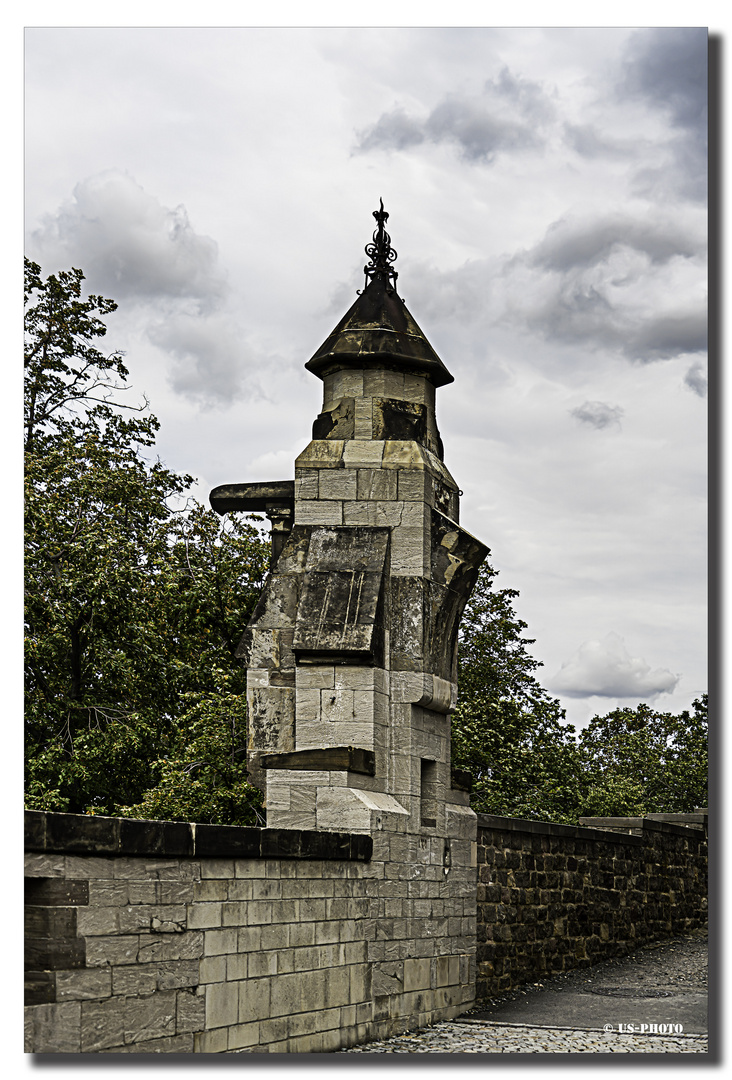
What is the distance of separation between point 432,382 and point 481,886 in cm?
416

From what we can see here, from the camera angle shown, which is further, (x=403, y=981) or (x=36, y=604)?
(x=36, y=604)

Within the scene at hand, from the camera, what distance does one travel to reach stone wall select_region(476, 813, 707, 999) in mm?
10758

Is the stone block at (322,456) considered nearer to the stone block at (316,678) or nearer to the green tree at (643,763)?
the stone block at (316,678)

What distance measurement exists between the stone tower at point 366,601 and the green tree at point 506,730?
25.1 feet

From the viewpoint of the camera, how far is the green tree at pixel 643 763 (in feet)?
72.3

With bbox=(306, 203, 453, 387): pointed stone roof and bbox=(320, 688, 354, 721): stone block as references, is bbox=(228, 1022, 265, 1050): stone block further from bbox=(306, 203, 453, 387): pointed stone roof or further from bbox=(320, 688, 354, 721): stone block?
bbox=(306, 203, 453, 387): pointed stone roof

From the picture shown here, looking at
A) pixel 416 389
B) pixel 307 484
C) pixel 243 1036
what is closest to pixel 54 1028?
pixel 243 1036

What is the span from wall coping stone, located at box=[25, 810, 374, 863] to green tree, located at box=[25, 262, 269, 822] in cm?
544

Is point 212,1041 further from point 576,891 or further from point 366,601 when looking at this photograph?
point 576,891

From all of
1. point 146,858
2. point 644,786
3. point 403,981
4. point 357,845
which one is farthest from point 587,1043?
point 644,786

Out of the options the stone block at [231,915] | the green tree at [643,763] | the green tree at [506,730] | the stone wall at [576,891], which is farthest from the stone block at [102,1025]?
the green tree at [643,763]
